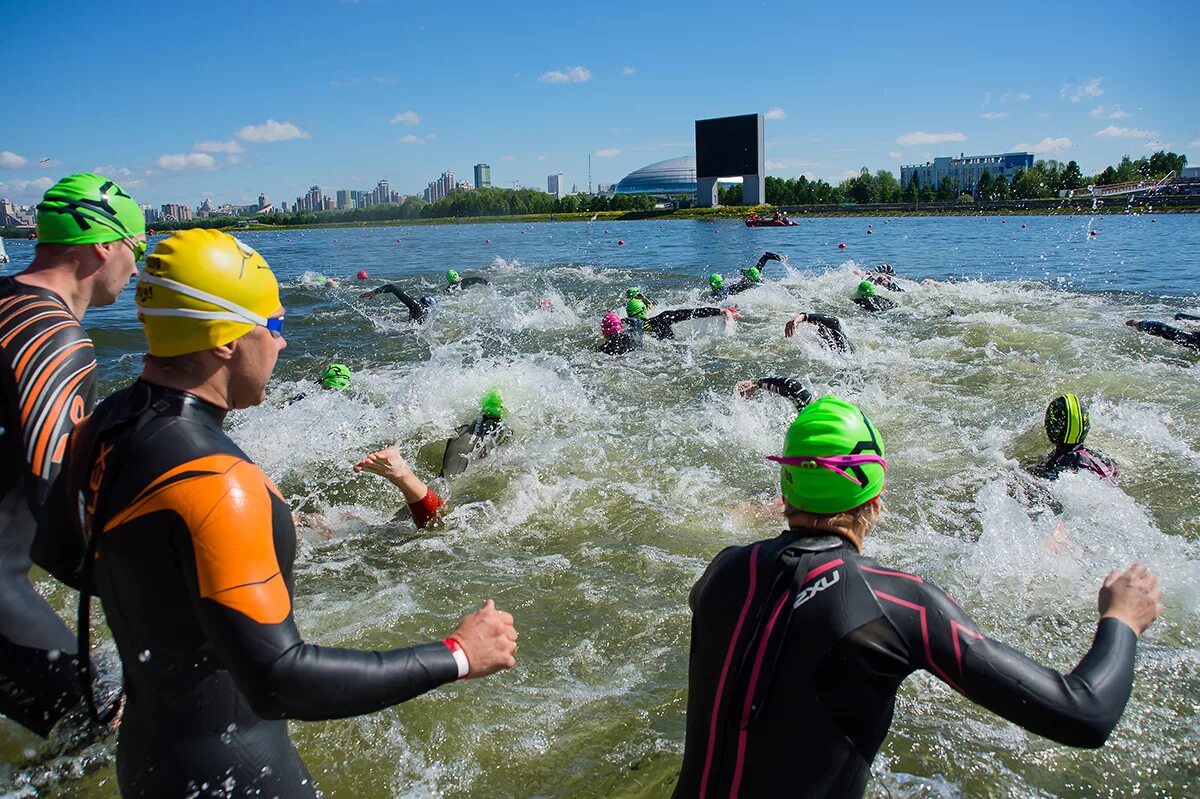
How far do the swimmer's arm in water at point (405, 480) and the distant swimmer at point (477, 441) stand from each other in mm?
908

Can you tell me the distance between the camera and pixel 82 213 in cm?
273

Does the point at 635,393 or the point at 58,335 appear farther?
the point at 635,393

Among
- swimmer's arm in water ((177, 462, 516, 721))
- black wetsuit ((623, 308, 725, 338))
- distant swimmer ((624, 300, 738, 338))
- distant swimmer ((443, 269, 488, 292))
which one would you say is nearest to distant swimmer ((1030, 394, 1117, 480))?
swimmer's arm in water ((177, 462, 516, 721))

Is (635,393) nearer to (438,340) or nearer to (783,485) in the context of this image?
(438,340)

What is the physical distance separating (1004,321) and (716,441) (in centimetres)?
1061

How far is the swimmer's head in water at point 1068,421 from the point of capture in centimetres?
629

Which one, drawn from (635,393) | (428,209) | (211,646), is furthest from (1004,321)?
(428,209)

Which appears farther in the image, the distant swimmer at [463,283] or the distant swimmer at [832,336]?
the distant swimmer at [463,283]

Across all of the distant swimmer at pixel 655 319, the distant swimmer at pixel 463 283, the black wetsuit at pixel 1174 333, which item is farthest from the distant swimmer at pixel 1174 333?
the distant swimmer at pixel 463 283

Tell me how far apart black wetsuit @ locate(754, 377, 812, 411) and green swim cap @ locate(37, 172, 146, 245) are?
6570mm

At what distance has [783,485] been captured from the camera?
2.29m

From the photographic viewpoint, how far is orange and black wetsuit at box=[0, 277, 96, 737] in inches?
98.4

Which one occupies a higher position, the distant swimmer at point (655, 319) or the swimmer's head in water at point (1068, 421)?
the distant swimmer at point (655, 319)

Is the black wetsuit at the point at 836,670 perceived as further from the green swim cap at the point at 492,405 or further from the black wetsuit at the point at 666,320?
the black wetsuit at the point at 666,320
